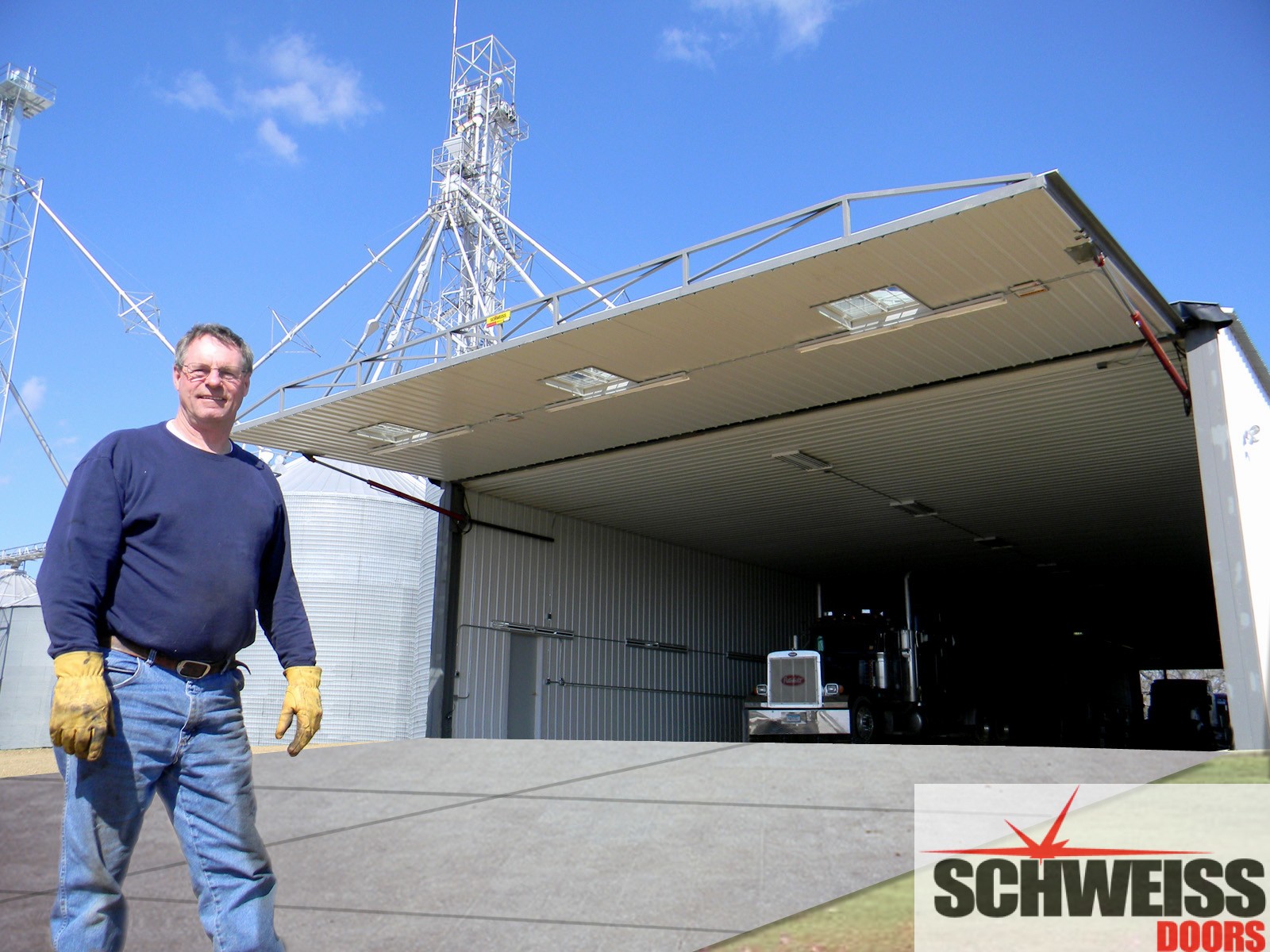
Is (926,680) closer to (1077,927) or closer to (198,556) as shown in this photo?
(1077,927)

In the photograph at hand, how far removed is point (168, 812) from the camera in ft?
9.35

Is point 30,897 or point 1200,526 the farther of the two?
point 1200,526

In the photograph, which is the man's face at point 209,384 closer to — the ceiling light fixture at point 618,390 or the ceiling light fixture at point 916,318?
the ceiling light fixture at point 916,318

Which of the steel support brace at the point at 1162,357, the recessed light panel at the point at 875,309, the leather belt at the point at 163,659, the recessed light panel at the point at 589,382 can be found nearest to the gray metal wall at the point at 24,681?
the recessed light panel at the point at 589,382

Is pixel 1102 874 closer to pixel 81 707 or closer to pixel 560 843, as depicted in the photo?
pixel 560 843

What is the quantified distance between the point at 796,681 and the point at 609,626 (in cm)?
421

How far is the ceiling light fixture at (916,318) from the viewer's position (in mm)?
10406

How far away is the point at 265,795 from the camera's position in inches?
317

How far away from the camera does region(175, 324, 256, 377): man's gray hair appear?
3156 millimetres

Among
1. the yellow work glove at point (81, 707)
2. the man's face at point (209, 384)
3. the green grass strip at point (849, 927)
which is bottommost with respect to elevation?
the green grass strip at point (849, 927)

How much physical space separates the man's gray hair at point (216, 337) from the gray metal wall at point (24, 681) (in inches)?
1041

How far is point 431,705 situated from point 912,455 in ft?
28.3

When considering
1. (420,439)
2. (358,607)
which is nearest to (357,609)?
(358,607)

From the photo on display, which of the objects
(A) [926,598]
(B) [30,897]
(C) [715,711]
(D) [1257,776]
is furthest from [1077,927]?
(A) [926,598]
